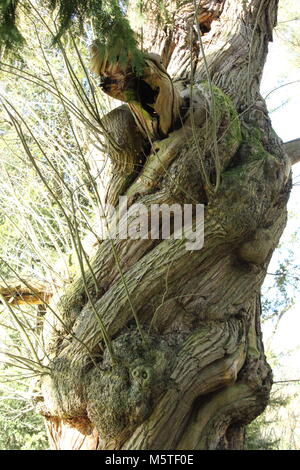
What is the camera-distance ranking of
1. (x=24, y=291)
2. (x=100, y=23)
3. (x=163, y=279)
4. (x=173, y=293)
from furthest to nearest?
1. (x=24, y=291)
2. (x=173, y=293)
3. (x=163, y=279)
4. (x=100, y=23)

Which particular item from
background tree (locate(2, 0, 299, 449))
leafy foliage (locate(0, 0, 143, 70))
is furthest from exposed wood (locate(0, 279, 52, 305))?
leafy foliage (locate(0, 0, 143, 70))

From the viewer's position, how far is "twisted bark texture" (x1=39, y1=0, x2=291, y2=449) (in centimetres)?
304

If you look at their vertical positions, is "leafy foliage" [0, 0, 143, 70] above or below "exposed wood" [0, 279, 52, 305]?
above

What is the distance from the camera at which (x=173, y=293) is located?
11.3ft

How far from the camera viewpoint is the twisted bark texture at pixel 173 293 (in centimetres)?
304

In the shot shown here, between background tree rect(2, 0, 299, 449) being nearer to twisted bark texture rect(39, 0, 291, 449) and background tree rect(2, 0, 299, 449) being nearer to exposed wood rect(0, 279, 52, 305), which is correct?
twisted bark texture rect(39, 0, 291, 449)

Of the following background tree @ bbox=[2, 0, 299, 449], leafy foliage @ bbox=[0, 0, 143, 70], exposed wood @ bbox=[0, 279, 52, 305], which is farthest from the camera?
exposed wood @ bbox=[0, 279, 52, 305]

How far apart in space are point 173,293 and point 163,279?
0.53 feet

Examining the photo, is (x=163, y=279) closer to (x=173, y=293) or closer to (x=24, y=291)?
(x=173, y=293)

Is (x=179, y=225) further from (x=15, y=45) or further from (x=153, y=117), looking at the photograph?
(x=15, y=45)

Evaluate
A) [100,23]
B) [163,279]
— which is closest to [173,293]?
[163,279]

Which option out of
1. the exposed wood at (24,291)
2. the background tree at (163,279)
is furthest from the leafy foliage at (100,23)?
the exposed wood at (24,291)

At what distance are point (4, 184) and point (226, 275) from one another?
2.06 m
